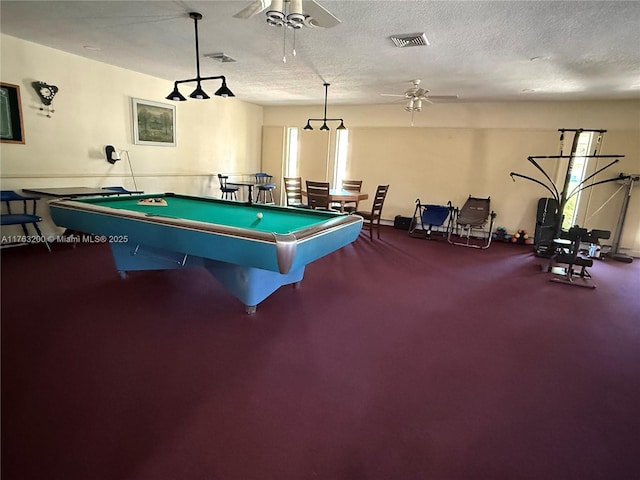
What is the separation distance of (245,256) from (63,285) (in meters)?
2.29

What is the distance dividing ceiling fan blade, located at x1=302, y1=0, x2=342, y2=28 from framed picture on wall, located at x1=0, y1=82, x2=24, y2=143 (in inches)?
151

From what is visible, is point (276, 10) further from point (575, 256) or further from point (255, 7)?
point (575, 256)

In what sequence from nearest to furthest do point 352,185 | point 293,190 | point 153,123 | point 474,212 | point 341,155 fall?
point 153,123 → point 293,190 → point 474,212 → point 352,185 → point 341,155

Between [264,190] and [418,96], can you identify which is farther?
[264,190]

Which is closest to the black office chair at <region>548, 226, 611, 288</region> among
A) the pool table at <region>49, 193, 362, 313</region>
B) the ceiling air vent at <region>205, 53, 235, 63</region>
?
the pool table at <region>49, 193, 362, 313</region>

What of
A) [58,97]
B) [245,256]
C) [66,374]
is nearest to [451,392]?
[245,256]

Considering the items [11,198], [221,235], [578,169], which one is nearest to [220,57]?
[11,198]

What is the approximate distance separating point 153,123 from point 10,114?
1921 mm

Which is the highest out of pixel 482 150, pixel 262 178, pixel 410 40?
pixel 410 40

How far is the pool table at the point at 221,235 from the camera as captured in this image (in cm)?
222

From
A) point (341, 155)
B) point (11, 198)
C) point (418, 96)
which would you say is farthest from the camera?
point (341, 155)

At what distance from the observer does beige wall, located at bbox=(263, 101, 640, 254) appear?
5.64m

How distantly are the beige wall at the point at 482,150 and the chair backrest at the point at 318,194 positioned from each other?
86.7 inches

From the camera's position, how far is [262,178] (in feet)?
27.2
